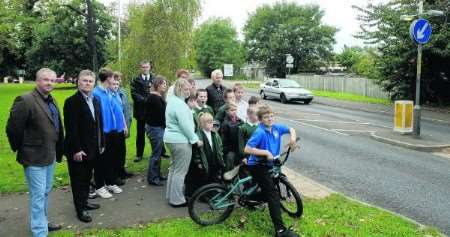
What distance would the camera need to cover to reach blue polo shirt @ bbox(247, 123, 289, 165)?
208 inches

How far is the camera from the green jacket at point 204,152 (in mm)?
6277

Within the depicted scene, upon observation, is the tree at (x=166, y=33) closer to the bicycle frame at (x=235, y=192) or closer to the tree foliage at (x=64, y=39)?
the bicycle frame at (x=235, y=192)

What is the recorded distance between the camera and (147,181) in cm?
759

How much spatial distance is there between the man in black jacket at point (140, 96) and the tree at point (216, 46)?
244ft

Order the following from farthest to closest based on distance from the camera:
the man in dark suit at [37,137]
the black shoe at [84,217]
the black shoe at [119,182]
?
the black shoe at [119,182], the black shoe at [84,217], the man in dark suit at [37,137]

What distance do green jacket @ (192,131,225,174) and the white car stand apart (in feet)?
71.2

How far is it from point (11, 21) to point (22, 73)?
32.7 m

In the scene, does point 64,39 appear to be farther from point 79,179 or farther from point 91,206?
point 79,179

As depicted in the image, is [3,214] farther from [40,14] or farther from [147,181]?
[40,14]

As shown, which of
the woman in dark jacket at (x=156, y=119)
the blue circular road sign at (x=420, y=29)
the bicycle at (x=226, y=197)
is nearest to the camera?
the bicycle at (x=226, y=197)

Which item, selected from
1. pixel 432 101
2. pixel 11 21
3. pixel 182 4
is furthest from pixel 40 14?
pixel 432 101

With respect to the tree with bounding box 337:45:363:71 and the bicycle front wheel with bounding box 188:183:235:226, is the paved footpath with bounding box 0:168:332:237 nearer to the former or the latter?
the bicycle front wheel with bounding box 188:183:235:226

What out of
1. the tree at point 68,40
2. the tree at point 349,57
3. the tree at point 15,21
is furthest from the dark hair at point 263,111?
the tree at point 349,57

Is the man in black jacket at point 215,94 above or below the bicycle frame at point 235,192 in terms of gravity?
above
